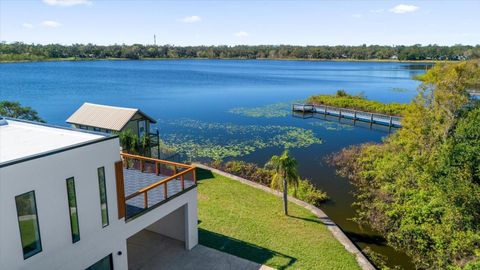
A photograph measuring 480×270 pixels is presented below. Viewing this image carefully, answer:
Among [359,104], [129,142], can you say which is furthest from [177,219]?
[359,104]

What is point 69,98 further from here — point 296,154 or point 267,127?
point 296,154

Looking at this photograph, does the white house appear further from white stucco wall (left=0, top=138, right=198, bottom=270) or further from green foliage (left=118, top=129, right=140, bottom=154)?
green foliage (left=118, top=129, right=140, bottom=154)

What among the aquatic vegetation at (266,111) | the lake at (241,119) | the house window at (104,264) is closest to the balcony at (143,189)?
the house window at (104,264)

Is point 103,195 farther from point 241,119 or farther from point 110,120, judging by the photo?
point 241,119

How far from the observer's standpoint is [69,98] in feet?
169

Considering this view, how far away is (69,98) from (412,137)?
160ft

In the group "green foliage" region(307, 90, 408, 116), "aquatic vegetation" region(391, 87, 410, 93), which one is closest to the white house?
"green foliage" region(307, 90, 408, 116)

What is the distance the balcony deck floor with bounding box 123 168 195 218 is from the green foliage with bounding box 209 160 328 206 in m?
8.52

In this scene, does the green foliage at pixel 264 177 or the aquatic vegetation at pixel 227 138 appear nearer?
the green foliage at pixel 264 177

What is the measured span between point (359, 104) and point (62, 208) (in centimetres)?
4539

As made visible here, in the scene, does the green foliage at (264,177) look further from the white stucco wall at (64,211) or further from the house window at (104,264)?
the white stucco wall at (64,211)

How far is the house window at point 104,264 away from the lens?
9102mm

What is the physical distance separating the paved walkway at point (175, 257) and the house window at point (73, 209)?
3539 millimetres

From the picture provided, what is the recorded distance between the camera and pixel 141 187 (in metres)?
11.9
